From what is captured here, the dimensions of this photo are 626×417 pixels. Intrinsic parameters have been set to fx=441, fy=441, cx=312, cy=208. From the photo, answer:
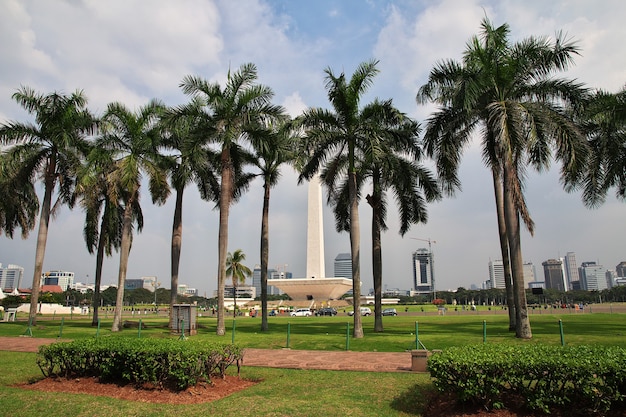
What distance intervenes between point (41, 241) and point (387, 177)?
2018cm

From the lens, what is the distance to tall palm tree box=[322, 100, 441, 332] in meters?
21.3

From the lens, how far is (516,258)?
17750 millimetres

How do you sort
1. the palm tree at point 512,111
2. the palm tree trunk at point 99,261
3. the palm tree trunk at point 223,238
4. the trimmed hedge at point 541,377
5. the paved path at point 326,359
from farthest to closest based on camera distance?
the palm tree trunk at point 99,261 < the palm tree trunk at point 223,238 < the palm tree at point 512,111 < the paved path at point 326,359 < the trimmed hedge at point 541,377

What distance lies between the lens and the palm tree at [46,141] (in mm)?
25172

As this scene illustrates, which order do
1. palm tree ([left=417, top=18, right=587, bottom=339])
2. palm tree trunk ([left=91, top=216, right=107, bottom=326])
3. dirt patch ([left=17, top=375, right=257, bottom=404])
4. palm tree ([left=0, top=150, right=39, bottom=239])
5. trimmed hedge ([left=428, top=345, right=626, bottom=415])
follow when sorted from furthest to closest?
palm tree trunk ([left=91, top=216, right=107, bottom=326]) < palm tree ([left=0, top=150, right=39, bottom=239]) < palm tree ([left=417, top=18, right=587, bottom=339]) < dirt patch ([left=17, top=375, right=257, bottom=404]) < trimmed hedge ([left=428, top=345, right=626, bottom=415])

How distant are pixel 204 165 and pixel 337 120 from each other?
902 centimetres

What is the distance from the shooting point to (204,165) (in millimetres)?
26141

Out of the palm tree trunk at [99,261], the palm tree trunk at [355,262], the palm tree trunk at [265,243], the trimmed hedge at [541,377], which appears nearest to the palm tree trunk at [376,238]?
the palm tree trunk at [355,262]

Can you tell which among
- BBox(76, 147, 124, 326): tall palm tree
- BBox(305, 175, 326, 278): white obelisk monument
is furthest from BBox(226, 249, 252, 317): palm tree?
BBox(76, 147, 124, 326): tall palm tree

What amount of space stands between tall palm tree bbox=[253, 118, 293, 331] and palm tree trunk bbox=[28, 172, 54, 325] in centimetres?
1263

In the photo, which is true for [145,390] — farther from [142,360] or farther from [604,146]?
[604,146]

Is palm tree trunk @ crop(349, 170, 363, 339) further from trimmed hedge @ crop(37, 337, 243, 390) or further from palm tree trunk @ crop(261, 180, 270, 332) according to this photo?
trimmed hedge @ crop(37, 337, 243, 390)

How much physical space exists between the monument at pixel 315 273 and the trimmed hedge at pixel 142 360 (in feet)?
155

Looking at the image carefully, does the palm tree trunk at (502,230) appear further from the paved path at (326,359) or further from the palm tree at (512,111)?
the paved path at (326,359)
